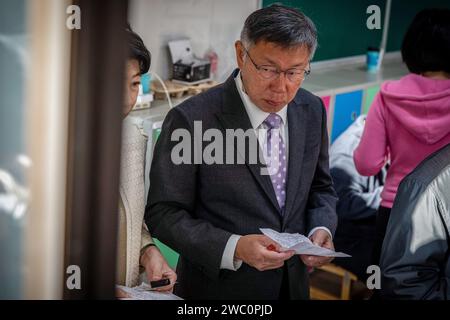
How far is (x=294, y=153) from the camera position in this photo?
156 cm

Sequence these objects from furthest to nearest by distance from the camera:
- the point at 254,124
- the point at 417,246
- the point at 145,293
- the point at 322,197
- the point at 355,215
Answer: the point at 355,215 → the point at 322,197 → the point at 254,124 → the point at 417,246 → the point at 145,293

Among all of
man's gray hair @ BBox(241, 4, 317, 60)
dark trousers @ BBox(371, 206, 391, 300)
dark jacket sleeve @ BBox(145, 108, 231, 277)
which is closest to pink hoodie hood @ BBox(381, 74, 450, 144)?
dark trousers @ BBox(371, 206, 391, 300)

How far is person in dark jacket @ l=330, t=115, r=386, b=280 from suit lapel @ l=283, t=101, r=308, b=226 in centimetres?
131

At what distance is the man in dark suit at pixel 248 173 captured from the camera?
1.43 m

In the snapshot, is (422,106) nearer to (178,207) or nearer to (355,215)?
(355,215)

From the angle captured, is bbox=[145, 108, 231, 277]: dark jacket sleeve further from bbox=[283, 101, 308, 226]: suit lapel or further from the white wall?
the white wall

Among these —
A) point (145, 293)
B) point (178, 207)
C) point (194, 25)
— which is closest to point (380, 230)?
point (178, 207)

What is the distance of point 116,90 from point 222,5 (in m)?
2.29

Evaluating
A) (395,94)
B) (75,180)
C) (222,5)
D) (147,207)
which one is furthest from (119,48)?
(222,5)

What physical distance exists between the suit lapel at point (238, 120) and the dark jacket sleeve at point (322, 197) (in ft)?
0.46

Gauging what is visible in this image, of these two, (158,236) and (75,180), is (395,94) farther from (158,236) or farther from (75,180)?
(75,180)

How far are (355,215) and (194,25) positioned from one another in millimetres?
1106

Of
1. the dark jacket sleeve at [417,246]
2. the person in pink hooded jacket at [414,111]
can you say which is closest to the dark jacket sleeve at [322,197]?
the dark jacket sleeve at [417,246]
